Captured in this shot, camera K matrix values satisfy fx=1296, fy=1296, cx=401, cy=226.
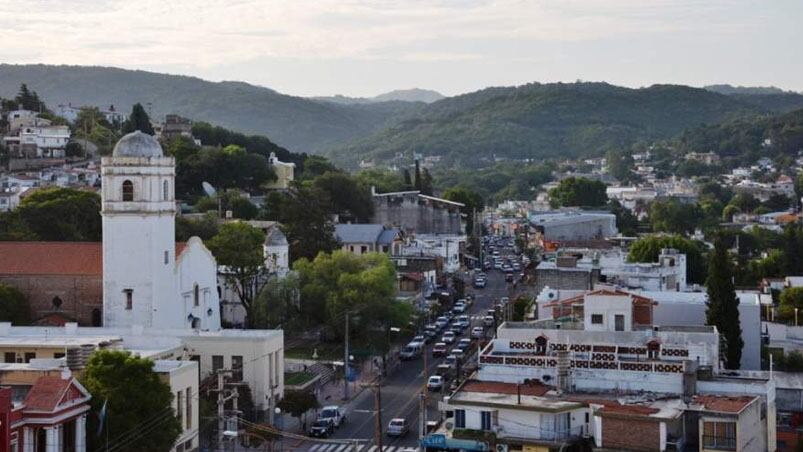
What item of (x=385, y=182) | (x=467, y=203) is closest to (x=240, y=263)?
(x=467, y=203)

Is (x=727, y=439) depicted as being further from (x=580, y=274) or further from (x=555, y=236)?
(x=555, y=236)

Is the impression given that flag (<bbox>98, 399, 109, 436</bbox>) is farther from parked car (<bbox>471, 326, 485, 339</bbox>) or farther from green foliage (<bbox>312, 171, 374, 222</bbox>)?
green foliage (<bbox>312, 171, 374, 222</bbox>)

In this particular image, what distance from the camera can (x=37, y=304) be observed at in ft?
180

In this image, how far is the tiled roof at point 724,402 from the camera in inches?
1321

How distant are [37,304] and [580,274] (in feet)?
87.8

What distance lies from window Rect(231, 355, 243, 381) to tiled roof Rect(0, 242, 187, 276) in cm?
931

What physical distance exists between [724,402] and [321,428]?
1514 cm

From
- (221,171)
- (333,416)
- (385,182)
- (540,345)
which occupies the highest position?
(385,182)

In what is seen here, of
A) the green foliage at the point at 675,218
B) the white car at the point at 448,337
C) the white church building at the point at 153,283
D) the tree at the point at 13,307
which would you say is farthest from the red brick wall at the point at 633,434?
the green foliage at the point at 675,218

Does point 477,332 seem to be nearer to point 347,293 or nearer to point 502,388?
point 347,293

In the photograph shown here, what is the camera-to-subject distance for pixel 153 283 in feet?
168

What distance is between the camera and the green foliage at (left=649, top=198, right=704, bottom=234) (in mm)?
133375

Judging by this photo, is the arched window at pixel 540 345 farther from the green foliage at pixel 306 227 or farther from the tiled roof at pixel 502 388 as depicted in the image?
the green foliage at pixel 306 227

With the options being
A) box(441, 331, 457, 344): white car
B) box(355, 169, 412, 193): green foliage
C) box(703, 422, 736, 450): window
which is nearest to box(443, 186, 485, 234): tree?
box(355, 169, 412, 193): green foliage
